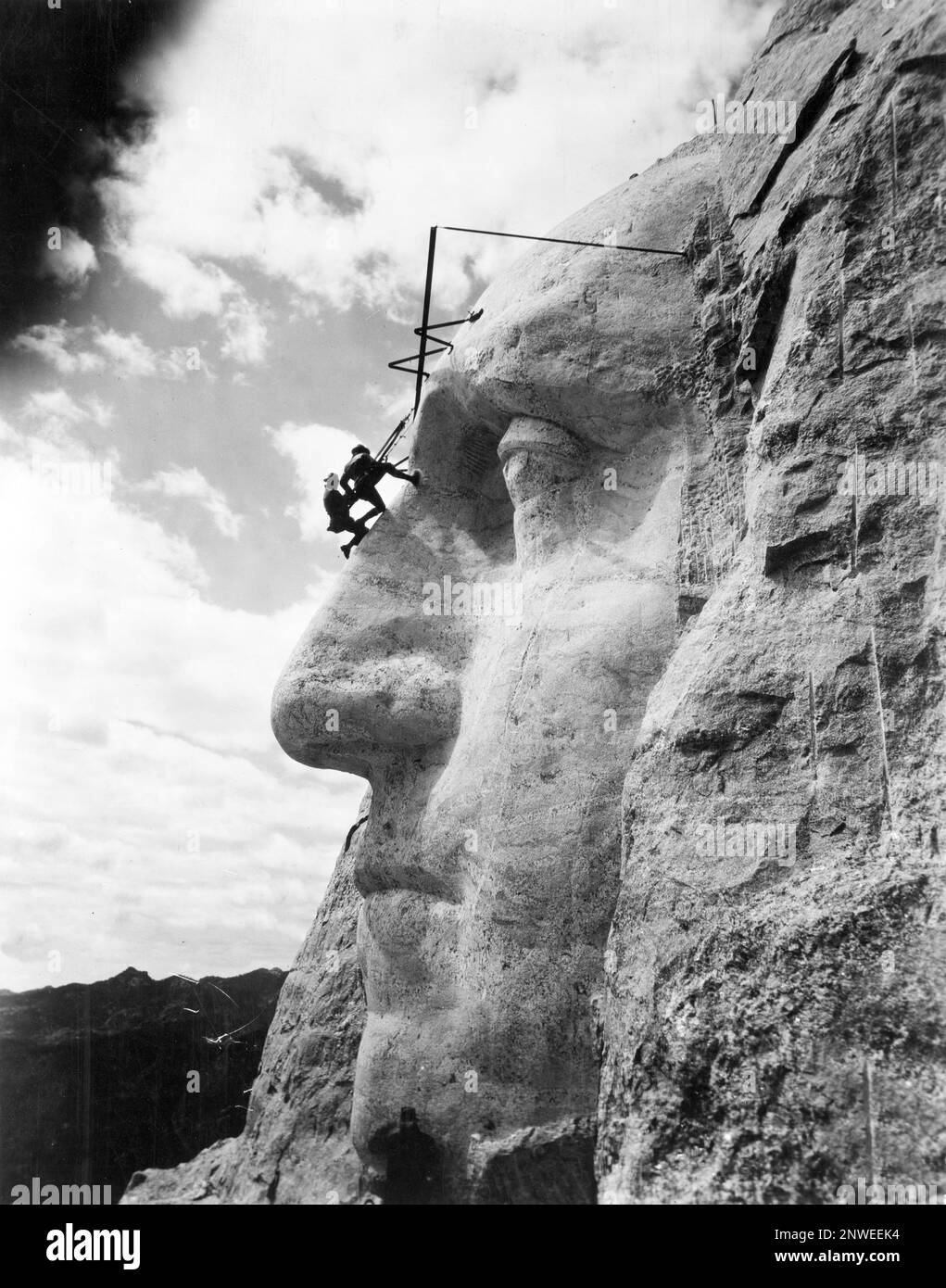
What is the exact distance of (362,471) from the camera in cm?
595

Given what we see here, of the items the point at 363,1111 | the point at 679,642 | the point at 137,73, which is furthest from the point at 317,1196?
the point at 137,73

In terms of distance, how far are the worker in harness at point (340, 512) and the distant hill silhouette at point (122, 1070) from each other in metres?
5.09

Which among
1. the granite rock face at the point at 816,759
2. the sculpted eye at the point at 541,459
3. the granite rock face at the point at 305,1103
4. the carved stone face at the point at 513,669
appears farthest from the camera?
the granite rock face at the point at 305,1103

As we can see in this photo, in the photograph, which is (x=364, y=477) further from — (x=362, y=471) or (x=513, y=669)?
(x=513, y=669)

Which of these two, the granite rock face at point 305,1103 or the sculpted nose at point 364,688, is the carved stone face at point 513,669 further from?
the granite rock face at point 305,1103

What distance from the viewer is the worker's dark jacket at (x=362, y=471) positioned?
5.93m

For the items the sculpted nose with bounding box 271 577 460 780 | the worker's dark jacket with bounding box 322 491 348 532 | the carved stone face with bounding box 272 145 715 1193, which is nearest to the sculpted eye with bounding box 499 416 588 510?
the carved stone face with bounding box 272 145 715 1193

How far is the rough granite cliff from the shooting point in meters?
3.20

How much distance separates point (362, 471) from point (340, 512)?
0.24m

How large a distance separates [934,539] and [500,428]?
2.37 meters

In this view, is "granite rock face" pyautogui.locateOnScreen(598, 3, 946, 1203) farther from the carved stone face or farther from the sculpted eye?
the sculpted eye

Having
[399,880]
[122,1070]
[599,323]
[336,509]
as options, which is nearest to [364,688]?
[399,880]

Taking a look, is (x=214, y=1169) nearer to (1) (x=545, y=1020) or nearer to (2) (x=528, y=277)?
(1) (x=545, y=1020)

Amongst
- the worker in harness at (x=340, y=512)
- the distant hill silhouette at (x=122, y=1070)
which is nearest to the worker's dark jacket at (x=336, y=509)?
the worker in harness at (x=340, y=512)
